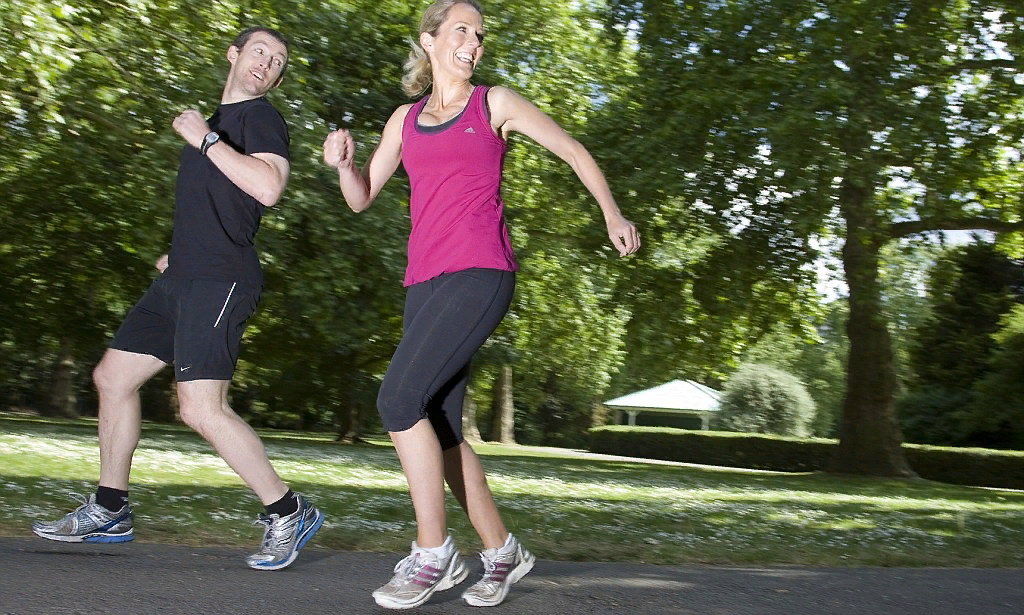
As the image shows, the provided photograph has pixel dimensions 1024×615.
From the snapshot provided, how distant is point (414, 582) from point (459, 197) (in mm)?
1365

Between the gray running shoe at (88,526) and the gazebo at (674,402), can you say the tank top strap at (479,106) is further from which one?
the gazebo at (674,402)

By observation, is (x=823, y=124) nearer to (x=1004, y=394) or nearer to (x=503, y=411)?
(x=1004, y=394)

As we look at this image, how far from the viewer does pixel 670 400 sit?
50625 millimetres

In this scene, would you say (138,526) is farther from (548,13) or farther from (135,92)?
(548,13)

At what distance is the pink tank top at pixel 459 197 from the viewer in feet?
13.4

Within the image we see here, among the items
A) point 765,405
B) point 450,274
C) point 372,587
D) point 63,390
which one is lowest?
point 372,587

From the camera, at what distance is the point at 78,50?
40.5ft

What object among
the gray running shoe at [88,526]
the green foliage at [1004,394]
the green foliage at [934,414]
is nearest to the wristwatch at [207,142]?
the gray running shoe at [88,526]

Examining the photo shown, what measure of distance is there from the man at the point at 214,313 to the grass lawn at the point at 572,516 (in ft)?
3.11

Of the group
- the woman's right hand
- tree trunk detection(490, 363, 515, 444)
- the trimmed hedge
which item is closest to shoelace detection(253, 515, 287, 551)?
the woman's right hand

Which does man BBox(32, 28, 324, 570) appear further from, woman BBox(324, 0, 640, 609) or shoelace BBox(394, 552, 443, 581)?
shoelace BBox(394, 552, 443, 581)

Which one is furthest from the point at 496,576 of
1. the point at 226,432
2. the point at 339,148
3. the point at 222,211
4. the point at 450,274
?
the point at 222,211

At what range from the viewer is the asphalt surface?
3871 mm

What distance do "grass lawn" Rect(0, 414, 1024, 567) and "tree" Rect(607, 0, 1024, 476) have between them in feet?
19.1
